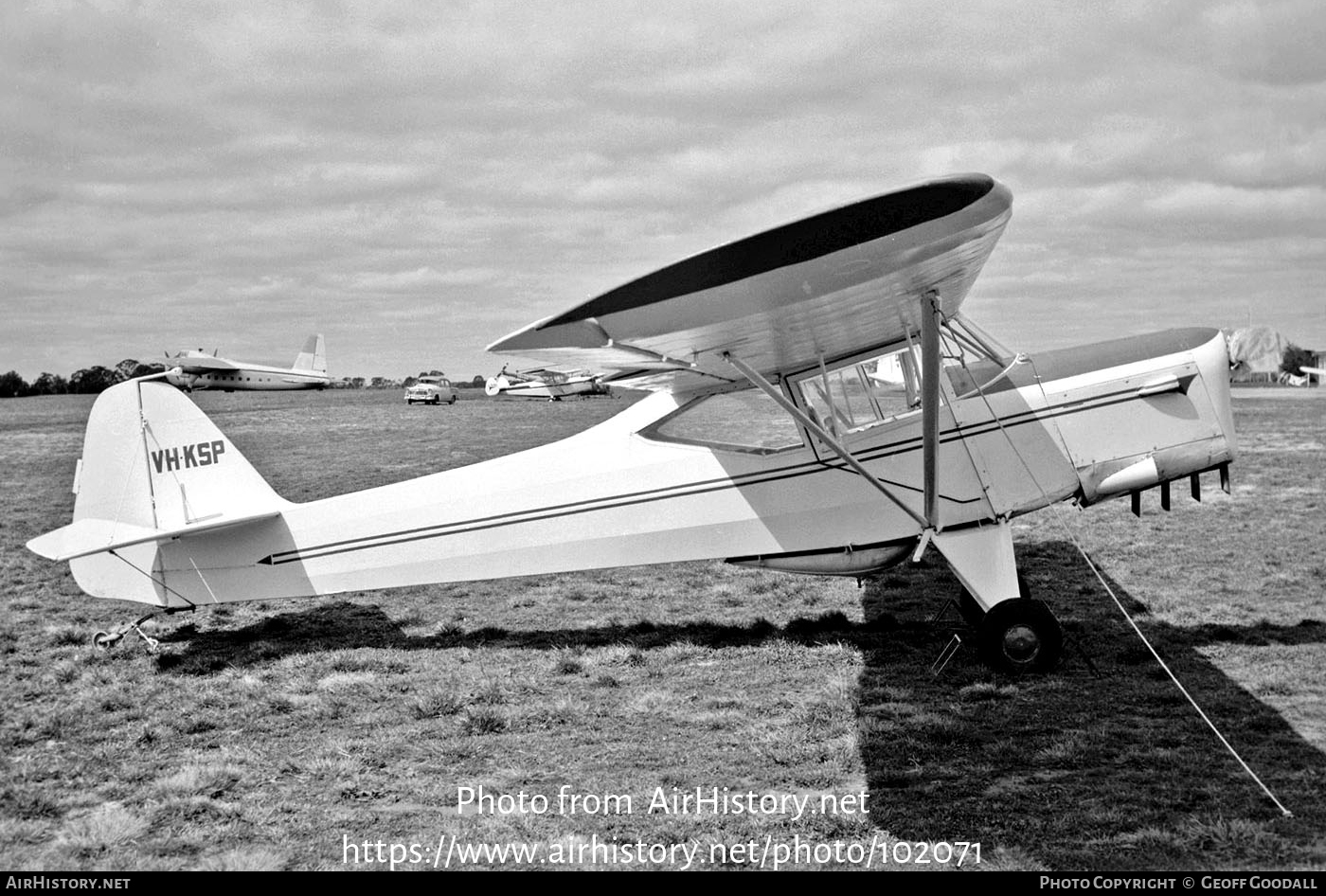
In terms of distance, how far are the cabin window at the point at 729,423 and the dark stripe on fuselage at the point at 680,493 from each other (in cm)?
23

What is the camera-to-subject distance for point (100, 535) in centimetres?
593

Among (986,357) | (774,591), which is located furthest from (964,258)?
(774,591)

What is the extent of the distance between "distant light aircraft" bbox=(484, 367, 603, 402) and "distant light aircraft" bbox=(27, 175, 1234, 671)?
3509 centimetres

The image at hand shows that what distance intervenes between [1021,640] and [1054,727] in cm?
84

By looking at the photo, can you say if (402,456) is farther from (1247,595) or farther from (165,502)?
(1247,595)

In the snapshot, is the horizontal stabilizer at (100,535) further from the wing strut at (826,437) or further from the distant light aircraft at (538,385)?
the distant light aircraft at (538,385)

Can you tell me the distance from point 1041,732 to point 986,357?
8.24 feet

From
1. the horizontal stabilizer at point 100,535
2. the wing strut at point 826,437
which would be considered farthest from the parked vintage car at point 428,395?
the wing strut at point 826,437

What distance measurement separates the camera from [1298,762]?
4.18 m

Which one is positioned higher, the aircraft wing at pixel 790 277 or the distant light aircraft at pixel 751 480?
the aircraft wing at pixel 790 277

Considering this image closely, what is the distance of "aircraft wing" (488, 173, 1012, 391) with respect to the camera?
3473mm

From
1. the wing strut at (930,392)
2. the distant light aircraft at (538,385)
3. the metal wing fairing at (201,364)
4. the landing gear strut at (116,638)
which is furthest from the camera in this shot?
the metal wing fairing at (201,364)

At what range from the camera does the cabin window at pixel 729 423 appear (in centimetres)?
630

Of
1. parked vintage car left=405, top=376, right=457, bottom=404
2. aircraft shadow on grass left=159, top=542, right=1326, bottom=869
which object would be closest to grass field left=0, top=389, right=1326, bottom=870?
aircraft shadow on grass left=159, top=542, right=1326, bottom=869
